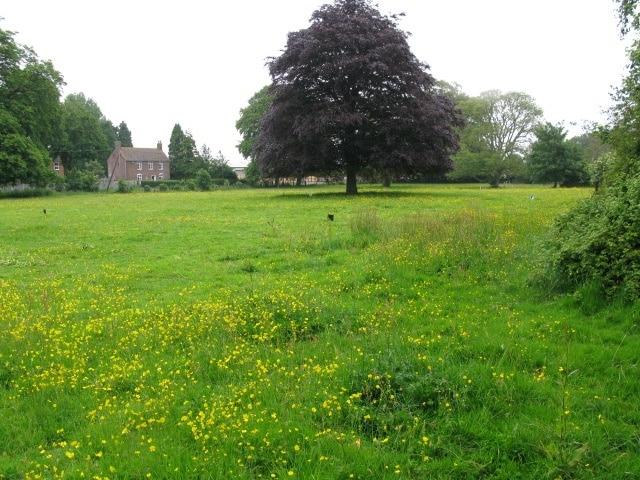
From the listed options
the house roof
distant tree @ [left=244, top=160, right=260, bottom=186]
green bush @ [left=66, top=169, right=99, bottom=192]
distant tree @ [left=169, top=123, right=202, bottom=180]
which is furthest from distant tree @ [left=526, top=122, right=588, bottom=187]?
the house roof

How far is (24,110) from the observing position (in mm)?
49812

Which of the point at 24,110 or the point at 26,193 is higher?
the point at 24,110

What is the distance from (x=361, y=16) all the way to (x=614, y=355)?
106ft

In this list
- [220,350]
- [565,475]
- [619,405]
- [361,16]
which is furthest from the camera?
[361,16]

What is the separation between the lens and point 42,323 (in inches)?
275

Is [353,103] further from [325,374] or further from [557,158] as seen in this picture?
[557,158]

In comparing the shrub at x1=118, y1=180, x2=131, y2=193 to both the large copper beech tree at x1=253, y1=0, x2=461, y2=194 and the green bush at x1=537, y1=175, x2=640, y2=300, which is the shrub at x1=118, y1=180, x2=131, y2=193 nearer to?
the large copper beech tree at x1=253, y1=0, x2=461, y2=194

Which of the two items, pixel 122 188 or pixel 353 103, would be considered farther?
pixel 122 188

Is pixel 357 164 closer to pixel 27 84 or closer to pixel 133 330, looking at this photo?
pixel 133 330

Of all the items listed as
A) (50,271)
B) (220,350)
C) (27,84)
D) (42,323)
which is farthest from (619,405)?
(27,84)

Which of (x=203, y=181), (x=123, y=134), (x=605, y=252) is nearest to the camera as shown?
(x=605, y=252)

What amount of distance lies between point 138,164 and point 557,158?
80.5 metres

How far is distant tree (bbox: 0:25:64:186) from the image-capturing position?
47188 mm

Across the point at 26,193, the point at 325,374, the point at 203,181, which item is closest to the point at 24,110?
the point at 26,193
